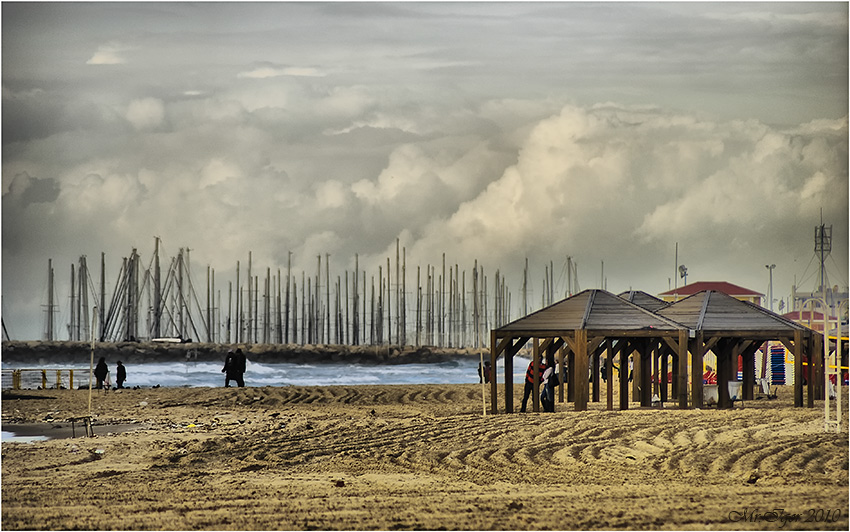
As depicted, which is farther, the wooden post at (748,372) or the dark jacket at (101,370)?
the dark jacket at (101,370)

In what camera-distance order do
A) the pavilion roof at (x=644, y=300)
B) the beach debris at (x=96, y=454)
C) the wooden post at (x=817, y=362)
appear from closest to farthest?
1. the beach debris at (x=96, y=454)
2. the wooden post at (x=817, y=362)
3. the pavilion roof at (x=644, y=300)

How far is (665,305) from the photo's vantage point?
25422mm

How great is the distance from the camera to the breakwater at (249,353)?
7400 centimetres

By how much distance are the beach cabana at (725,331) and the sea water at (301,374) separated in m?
29.1

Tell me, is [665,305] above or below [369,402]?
above

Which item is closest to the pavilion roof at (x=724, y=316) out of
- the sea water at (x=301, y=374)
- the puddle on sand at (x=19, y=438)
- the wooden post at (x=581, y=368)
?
the wooden post at (x=581, y=368)

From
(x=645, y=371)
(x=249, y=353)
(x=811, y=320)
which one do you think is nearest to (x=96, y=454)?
(x=811, y=320)

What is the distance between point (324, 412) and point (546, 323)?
5.90m

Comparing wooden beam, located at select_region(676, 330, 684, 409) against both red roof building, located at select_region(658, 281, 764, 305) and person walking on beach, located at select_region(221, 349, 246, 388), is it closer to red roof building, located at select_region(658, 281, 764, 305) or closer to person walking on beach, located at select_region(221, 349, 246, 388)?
person walking on beach, located at select_region(221, 349, 246, 388)

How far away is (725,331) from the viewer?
71.0 ft

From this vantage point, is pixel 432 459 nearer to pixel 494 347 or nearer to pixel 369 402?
pixel 494 347

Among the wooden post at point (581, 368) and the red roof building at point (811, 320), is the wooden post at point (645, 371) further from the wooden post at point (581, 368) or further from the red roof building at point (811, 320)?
the red roof building at point (811, 320)

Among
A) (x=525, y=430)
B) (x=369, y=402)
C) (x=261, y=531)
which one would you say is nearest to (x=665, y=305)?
(x=369, y=402)

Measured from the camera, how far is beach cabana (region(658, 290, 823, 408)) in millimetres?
21609
